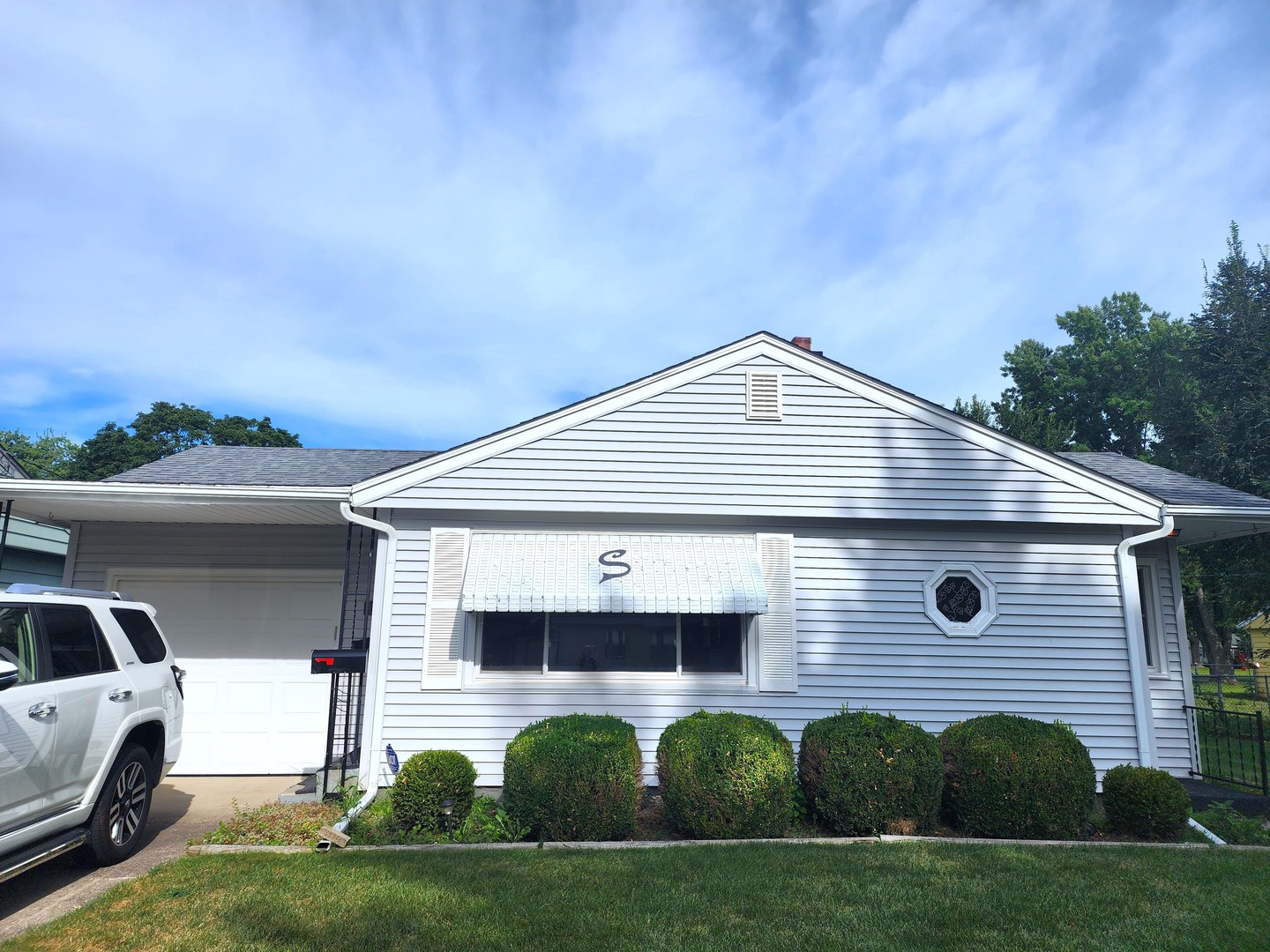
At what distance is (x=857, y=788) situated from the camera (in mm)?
6094

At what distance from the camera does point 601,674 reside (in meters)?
7.89

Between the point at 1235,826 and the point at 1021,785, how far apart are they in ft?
6.83

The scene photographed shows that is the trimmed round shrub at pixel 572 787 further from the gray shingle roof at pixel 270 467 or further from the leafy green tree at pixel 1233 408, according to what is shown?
the leafy green tree at pixel 1233 408

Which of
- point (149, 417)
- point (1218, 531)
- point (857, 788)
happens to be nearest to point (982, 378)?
point (1218, 531)

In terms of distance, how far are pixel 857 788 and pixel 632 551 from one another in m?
3.14

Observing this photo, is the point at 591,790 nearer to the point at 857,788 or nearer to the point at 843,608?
the point at 857,788

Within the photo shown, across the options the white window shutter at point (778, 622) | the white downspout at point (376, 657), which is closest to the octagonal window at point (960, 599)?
the white window shutter at point (778, 622)

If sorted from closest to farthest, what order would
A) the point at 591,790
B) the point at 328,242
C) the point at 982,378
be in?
the point at 591,790 < the point at 328,242 < the point at 982,378

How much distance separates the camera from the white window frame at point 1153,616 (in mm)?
9423

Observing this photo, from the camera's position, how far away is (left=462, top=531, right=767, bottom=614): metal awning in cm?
746

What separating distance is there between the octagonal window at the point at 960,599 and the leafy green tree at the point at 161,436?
38.3 metres

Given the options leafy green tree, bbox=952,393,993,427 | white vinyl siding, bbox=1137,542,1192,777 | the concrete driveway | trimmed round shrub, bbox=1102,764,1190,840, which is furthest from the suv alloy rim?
leafy green tree, bbox=952,393,993,427

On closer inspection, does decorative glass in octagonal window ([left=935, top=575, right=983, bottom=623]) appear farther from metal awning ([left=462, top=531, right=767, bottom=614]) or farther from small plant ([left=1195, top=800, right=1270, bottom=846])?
small plant ([left=1195, top=800, right=1270, bottom=846])

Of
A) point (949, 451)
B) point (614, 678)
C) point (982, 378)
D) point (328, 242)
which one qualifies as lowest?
point (614, 678)
